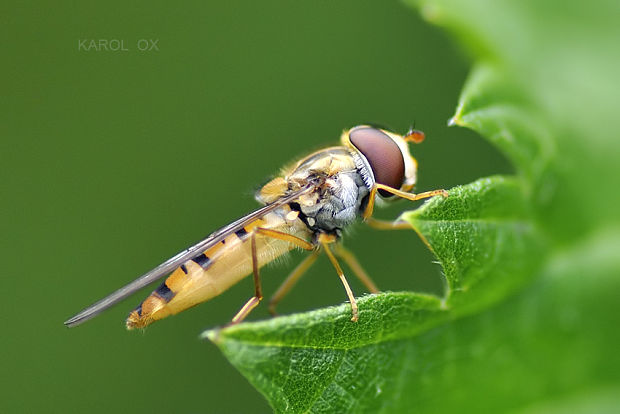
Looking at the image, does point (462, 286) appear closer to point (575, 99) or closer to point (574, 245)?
point (574, 245)

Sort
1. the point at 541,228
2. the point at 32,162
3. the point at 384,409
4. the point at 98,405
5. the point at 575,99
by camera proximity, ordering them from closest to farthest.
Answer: the point at 384,409, the point at 541,228, the point at 575,99, the point at 98,405, the point at 32,162

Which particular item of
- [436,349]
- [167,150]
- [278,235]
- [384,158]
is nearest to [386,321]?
[436,349]

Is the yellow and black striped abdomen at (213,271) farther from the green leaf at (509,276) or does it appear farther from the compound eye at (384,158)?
the green leaf at (509,276)

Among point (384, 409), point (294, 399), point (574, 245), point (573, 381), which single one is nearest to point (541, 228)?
point (574, 245)

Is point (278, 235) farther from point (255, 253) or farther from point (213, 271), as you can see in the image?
point (213, 271)

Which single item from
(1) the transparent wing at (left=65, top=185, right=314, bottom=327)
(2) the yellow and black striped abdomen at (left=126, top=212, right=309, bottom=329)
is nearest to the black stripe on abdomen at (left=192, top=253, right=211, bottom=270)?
(2) the yellow and black striped abdomen at (left=126, top=212, right=309, bottom=329)

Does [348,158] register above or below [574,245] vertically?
above

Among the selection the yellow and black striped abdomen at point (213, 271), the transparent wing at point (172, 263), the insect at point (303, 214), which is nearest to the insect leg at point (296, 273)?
the insect at point (303, 214)
